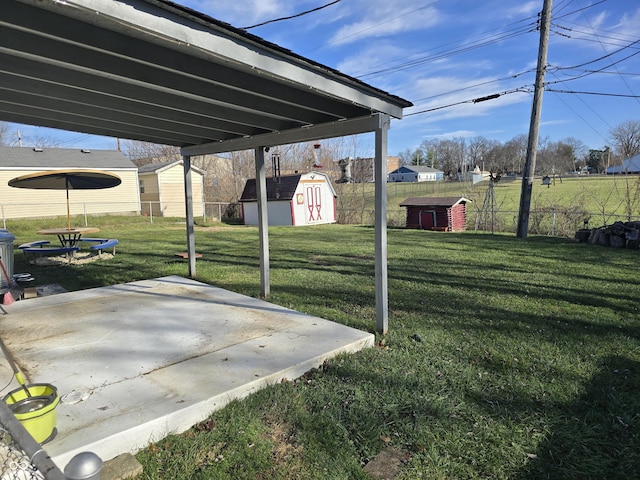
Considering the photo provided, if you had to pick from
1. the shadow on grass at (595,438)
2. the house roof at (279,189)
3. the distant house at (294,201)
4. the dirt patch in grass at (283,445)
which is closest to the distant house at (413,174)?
the distant house at (294,201)

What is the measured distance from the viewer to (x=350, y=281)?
6.31 meters

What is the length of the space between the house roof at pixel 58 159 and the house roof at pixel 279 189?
694 cm

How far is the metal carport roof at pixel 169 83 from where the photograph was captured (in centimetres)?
201

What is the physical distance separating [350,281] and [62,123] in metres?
4.38

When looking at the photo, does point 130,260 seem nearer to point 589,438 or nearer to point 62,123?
point 62,123

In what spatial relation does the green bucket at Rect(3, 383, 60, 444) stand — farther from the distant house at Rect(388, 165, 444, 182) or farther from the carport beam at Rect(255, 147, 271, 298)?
the distant house at Rect(388, 165, 444, 182)

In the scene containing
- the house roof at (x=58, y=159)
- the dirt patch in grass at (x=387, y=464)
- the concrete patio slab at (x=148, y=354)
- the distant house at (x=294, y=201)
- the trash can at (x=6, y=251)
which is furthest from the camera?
the distant house at (x=294, y=201)

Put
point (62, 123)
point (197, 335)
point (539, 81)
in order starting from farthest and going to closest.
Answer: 1. point (539, 81)
2. point (62, 123)
3. point (197, 335)

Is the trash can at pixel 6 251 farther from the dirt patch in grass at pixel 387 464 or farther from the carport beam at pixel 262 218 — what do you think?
the dirt patch in grass at pixel 387 464

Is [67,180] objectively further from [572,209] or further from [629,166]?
[629,166]

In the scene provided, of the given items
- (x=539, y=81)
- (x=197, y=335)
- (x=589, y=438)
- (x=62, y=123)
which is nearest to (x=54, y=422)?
(x=197, y=335)

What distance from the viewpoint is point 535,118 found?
12.3m

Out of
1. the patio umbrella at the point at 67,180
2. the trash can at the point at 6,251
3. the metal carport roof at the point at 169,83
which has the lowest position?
the trash can at the point at 6,251

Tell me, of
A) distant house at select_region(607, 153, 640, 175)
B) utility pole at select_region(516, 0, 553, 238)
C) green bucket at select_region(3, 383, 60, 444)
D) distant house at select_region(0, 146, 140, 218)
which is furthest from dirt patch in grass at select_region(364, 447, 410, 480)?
distant house at select_region(0, 146, 140, 218)
